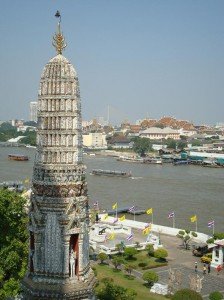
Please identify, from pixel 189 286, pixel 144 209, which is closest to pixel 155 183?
pixel 144 209

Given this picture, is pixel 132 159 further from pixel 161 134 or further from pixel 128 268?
pixel 128 268

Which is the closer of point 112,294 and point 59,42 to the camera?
point 59,42

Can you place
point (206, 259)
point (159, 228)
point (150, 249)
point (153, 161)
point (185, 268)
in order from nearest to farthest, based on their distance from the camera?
point (185, 268) → point (206, 259) → point (150, 249) → point (159, 228) → point (153, 161)

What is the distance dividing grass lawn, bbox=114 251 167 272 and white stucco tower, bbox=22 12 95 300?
1399cm

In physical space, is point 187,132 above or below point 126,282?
above

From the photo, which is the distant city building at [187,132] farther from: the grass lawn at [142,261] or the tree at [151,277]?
the tree at [151,277]

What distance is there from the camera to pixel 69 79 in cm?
892

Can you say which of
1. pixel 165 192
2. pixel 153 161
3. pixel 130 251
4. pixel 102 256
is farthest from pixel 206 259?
pixel 153 161

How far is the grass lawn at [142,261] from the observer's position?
22875 mm

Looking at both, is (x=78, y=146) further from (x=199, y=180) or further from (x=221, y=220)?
(x=199, y=180)

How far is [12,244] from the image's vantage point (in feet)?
51.0

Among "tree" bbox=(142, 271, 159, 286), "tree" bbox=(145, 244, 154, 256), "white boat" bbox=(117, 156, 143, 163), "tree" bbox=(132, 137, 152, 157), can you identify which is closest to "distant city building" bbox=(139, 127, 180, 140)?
"tree" bbox=(132, 137, 152, 157)

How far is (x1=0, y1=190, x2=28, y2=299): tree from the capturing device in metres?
14.5

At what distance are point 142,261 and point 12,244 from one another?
957 cm
